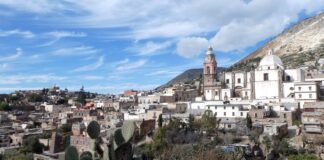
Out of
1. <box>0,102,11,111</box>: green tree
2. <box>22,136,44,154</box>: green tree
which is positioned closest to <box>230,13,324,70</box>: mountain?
<box>0,102,11,111</box>: green tree

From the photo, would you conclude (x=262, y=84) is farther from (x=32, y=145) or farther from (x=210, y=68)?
(x=32, y=145)

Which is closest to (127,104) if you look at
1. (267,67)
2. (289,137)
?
(267,67)

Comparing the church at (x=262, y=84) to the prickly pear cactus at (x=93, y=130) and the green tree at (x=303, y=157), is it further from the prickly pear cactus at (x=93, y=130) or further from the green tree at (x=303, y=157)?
the prickly pear cactus at (x=93, y=130)

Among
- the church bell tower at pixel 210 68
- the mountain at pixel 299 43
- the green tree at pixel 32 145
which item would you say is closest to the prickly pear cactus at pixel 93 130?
the green tree at pixel 32 145

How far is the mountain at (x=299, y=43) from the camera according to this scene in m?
99.0

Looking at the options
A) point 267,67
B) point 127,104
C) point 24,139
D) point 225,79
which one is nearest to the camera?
point 24,139

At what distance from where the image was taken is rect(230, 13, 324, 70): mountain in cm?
9897

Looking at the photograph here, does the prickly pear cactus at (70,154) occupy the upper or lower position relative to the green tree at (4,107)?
lower

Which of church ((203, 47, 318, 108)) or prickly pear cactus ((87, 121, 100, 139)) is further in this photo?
church ((203, 47, 318, 108))

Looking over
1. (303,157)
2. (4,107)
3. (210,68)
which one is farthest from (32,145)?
(4,107)

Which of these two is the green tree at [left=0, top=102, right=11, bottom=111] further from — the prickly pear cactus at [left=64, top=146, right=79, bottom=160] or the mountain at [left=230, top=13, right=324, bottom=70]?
the prickly pear cactus at [left=64, top=146, right=79, bottom=160]

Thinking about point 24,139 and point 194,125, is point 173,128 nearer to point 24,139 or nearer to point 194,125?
point 194,125

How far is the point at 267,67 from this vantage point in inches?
1875

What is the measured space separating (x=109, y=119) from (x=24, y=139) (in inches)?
408
